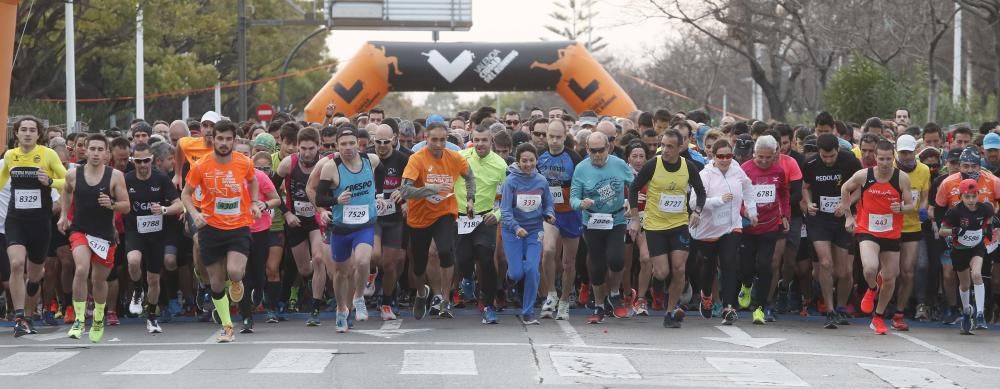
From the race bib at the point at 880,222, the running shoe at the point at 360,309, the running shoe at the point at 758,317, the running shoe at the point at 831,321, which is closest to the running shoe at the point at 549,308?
the running shoe at the point at 360,309

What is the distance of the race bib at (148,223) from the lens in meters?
14.8

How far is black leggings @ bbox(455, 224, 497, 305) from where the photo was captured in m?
15.0

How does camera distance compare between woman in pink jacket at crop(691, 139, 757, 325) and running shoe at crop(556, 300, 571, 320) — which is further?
running shoe at crop(556, 300, 571, 320)

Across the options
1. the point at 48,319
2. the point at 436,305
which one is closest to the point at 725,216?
the point at 436,305

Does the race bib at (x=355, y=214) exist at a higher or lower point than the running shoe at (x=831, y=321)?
higher

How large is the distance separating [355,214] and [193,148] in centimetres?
247

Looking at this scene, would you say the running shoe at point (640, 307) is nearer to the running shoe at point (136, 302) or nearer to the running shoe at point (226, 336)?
the running shoe at point (226, 336)

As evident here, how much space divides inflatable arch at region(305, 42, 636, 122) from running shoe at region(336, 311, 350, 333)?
14.9 meters

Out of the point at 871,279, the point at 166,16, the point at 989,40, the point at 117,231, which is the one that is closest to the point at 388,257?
the point at 117,231

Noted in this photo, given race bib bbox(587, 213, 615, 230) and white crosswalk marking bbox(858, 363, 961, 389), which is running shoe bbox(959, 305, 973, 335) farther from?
race bib bbox(587, 213, 615, 230)

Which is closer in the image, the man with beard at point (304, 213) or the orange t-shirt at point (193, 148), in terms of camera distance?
the man with beard at point (304, 213)

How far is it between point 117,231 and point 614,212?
468cm

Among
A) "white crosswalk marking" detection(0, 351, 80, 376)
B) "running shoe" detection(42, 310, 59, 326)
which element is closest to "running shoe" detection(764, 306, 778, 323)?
"white crosswalk marking" detection(0, 351, 80, 376)

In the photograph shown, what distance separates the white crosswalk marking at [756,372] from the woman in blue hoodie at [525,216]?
2.83 metres
